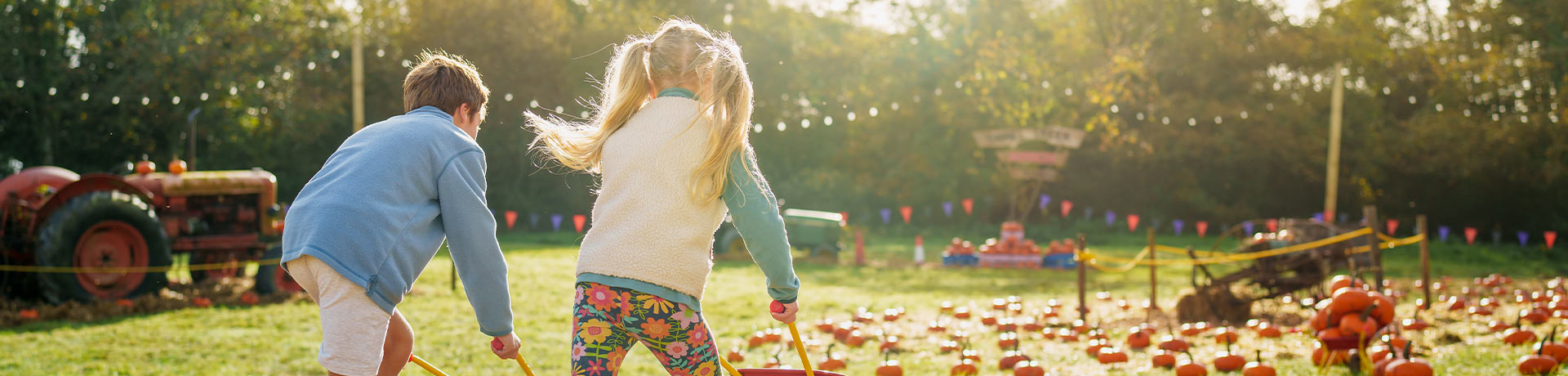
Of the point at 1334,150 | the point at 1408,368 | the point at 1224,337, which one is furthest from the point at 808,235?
the point at 1334,150

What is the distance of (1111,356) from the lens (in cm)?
532

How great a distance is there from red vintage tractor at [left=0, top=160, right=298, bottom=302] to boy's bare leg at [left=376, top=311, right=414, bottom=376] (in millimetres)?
5656

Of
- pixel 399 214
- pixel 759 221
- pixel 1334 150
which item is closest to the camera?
pixel 759 221

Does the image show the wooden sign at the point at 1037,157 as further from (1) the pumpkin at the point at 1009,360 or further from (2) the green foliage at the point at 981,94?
(1) the pumpkin at the point at 1009,360

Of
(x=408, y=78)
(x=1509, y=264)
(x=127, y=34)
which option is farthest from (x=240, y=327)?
(x=1509, y=264)

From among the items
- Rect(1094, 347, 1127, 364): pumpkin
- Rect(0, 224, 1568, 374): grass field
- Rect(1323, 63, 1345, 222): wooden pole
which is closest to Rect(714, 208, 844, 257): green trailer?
Rect(0, 224, 1568, 374): grass field

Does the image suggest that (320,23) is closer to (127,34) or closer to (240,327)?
(127,34)

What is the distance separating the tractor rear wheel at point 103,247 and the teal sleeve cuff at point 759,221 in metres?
6.60

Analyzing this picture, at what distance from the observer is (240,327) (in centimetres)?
657

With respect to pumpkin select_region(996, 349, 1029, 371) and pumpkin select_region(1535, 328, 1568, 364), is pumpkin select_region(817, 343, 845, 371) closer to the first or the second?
pumpkin select_region(996, 349, 1029, 371)

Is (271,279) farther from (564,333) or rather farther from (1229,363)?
(1229,363)

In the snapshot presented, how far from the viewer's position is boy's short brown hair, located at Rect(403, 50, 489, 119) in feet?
9.16

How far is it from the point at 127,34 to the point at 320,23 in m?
4.55

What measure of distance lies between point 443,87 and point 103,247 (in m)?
6.45
